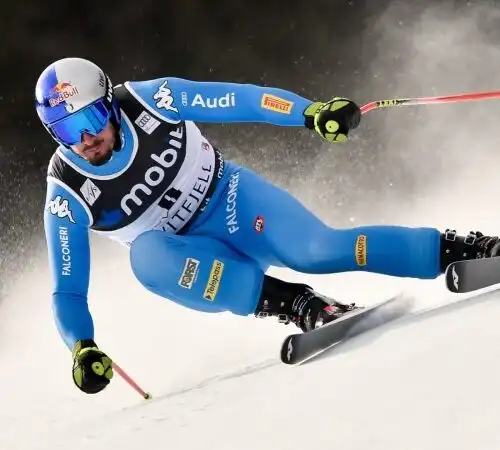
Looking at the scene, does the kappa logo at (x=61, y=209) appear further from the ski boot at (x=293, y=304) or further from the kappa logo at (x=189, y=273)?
the ski boot at (x=293, y=304)

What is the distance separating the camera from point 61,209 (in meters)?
2.74

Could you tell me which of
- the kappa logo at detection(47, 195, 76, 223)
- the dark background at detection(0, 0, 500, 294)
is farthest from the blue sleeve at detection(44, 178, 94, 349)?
the dark background at detection(0, 0, 500, 294)

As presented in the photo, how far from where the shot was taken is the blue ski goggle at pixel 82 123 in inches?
101

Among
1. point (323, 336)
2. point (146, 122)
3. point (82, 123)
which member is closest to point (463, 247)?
point (323, 336)

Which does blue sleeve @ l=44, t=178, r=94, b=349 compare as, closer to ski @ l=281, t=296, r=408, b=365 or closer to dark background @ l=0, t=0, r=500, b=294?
ski @ l=281, t=296, r=408, b=365

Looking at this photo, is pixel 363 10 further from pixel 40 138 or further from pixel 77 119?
pixel 77 119

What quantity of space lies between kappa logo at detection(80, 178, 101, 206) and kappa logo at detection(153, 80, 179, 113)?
32 cm

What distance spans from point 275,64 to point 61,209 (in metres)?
3.21

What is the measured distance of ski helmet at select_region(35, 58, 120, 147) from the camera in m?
2.55

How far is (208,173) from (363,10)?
3.21 meters

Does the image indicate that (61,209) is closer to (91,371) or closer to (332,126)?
(91,371)

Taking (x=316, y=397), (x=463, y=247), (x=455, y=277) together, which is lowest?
(x=316, y=397)

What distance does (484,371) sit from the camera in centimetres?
139

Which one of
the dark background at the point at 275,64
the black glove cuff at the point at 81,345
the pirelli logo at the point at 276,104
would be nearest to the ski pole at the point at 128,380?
the black glove cuff at the point at 81,345
